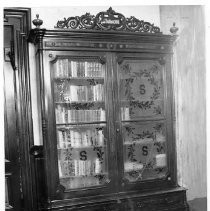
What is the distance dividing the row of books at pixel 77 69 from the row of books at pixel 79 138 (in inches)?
22.7

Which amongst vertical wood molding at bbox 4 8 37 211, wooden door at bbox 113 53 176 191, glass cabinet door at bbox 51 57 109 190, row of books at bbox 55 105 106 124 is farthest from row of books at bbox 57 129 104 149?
vertical wood molding at bbox 4 8 37 211

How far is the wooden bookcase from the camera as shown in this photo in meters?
2.62

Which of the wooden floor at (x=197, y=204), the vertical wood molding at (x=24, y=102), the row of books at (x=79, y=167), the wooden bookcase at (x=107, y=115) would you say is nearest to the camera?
the wooden bookcase at (x=107, y=115)

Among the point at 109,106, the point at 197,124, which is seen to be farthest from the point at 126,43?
the point at 197,124

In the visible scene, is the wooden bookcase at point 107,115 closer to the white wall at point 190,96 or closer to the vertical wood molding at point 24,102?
the white wall at point 190,96

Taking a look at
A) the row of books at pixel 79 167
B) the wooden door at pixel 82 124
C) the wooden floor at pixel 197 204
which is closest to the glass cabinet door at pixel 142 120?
the wooden door at pixel 82 124

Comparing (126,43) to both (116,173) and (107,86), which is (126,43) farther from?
(116,173)

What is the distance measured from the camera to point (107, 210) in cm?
271

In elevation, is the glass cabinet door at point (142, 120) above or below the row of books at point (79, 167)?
above

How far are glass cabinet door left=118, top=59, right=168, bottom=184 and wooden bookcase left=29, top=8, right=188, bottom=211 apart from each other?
0.04ft

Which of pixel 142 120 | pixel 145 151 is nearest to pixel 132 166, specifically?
pixel 145 151

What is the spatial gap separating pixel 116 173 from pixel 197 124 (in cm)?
98

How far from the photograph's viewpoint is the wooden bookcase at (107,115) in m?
2.62

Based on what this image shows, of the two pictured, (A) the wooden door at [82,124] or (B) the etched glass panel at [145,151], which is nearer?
(A) the wooden door at [82,124]
